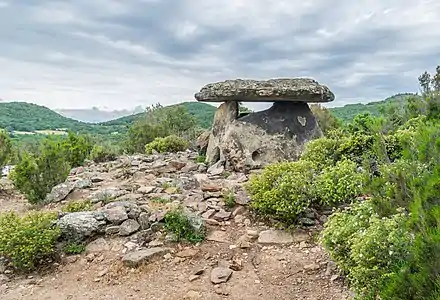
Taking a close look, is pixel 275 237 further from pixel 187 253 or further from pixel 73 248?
pixel 73 248

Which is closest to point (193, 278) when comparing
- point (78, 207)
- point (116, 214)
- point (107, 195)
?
point (116, 214)

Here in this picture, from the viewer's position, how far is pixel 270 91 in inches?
383

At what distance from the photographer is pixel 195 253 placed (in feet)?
17.7

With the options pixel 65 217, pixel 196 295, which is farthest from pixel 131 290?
pixel 65 217

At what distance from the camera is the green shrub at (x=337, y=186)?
5925 mm

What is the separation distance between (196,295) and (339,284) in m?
1.57

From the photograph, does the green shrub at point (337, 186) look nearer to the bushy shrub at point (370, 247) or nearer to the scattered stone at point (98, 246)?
the bushy shrub at point (370, 247)

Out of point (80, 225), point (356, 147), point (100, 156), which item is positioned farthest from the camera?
point (100, 156)

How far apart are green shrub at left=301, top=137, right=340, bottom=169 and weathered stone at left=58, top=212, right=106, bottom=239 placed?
3.93m

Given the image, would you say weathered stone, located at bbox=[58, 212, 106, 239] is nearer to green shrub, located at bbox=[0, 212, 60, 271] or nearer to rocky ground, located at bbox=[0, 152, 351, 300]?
rocky ground, located at bbox=[0, 152, 351, 300]

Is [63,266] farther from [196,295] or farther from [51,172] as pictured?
[51,172]

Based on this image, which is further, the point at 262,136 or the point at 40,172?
the point at 262,136

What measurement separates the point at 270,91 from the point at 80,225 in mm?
5619

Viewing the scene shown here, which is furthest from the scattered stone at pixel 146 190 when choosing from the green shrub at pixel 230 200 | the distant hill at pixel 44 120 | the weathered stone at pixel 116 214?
the distant hill at pixel 44 120
